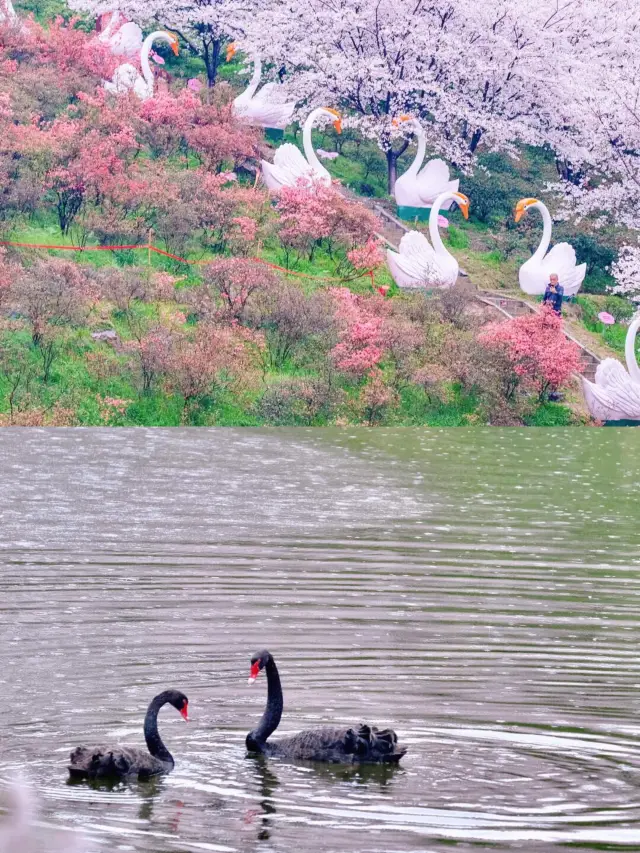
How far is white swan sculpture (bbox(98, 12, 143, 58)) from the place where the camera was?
56.2m

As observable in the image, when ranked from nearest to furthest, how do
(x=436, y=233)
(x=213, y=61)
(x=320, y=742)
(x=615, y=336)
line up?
(x=320, y=742) → (x=436, y=233) → (x=615, y=336) → (x=213, y=61)

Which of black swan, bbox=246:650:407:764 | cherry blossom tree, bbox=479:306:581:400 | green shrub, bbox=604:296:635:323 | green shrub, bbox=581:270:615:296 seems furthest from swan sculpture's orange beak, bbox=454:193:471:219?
black swan, bbox=246:650:407:764

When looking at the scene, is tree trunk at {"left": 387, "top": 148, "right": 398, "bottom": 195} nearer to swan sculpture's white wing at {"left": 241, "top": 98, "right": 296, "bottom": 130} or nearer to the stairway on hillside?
the stairway on hillside

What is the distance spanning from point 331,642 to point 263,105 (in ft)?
133

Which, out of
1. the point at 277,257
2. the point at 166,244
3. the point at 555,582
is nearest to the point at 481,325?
the point at 277,257

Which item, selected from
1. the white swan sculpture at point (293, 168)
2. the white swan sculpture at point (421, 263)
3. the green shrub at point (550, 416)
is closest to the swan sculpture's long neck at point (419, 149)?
the white swan sculpture at point (293, 168)

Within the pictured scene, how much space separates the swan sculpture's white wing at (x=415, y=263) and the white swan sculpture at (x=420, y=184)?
5.46m

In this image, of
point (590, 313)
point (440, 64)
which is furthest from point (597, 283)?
point (440, 64)

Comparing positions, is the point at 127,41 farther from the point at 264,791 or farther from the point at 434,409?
the point at 264,791

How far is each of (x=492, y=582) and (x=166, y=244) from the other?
2865cm

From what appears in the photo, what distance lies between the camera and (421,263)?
46938 mm

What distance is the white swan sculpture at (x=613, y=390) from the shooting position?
143ft

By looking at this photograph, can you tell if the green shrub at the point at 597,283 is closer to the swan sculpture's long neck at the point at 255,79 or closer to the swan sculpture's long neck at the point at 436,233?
the swan sculpture's long neck at the point at 436,233

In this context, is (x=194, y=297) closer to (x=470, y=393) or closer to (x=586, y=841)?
(x=470, y=393)
